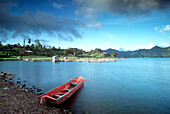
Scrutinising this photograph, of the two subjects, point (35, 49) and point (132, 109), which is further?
point (35, 49)

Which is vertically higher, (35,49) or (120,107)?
(35,49)

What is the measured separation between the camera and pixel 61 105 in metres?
13.6

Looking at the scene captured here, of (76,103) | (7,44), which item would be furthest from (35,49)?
(76,103)

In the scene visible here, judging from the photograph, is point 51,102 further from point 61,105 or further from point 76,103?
point 76,103

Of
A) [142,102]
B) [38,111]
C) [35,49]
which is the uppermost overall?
[35,49]

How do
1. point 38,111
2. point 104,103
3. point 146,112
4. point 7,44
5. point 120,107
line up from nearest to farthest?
point 38,111 → point 146,112 → point 120,107 → point 104,103 → point 7,44

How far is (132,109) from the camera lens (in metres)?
13.9

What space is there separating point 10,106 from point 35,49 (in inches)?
6791

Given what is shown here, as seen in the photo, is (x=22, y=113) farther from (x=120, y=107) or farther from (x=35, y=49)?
(x=35, y=49)

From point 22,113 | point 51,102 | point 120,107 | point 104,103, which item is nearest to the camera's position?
point 22,113

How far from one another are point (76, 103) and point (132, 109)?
25.3ft

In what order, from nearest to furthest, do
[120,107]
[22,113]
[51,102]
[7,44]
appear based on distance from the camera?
[22,113], [51,102], [120,107], [7,44]

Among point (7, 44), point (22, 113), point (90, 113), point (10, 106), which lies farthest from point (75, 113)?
point (7, 44)

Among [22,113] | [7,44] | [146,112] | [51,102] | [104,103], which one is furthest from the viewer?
[7,44]
